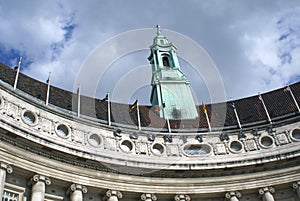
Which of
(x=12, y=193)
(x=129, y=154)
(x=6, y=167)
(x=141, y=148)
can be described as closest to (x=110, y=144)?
(x=129, y=154)

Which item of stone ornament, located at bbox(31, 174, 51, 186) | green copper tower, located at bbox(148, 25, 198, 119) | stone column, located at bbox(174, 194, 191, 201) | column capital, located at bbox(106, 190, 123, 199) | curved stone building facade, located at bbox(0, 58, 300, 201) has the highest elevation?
green copper tower, located at bbox(148, 25, 198, 119)

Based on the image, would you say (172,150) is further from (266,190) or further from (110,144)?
Answer: (266,190)

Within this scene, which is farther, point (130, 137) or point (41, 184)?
point (130, 137)

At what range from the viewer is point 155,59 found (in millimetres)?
55969

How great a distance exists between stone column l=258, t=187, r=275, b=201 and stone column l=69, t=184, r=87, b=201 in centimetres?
1444

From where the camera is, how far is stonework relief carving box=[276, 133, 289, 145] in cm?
3503

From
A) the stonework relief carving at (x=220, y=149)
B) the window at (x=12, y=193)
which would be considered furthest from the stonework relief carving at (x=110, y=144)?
the stonework relief carving at (x=220, y=149)

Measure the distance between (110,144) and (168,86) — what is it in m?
17.8

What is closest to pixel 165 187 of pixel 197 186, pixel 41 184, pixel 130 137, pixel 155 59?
pixel 197 186

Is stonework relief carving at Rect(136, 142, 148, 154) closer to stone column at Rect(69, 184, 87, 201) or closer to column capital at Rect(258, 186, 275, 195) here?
stone column at Rect(69, 184, 87, 201)

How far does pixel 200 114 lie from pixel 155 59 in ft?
48.2

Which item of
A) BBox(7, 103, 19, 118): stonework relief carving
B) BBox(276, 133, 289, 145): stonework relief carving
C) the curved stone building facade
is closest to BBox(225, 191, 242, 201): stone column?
the curved stone building facade

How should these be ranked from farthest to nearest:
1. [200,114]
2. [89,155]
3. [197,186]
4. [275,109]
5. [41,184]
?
[200,114] < [275,109] < [197,186] < [89,155] < [41,184]

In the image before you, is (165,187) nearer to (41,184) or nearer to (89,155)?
(89,155)
